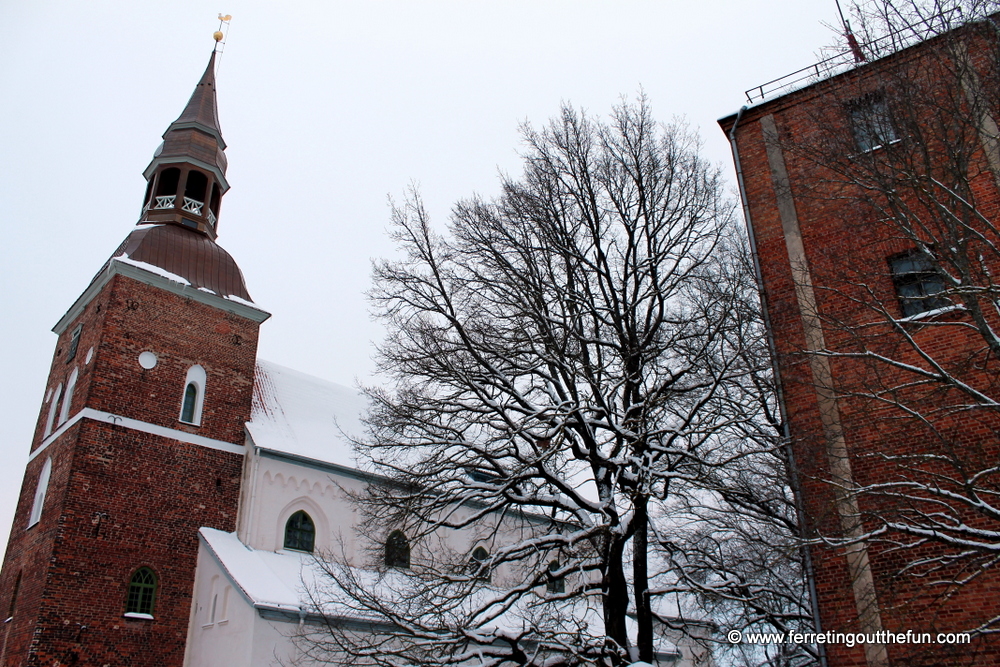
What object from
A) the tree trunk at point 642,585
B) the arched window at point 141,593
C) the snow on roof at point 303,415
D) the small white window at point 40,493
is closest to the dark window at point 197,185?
the snow on roof at point 303,415

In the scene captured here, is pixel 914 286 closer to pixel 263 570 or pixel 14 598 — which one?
pixel 263 570

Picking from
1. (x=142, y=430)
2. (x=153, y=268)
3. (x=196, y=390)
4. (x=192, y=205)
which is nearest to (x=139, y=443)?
(x=142, y=430)

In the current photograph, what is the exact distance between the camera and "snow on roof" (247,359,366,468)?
766 inches

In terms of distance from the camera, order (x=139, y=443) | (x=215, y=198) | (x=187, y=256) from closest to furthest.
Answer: (x=139, y=443) < (x=187, y=256) < (x=215, y=198)

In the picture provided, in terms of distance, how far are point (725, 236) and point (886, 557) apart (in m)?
6.62

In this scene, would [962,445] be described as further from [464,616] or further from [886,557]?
[464,616]

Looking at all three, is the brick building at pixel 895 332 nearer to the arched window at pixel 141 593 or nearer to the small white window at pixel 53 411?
the arched window at pixel 141 593

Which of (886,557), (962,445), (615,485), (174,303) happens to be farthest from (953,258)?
(174,303)

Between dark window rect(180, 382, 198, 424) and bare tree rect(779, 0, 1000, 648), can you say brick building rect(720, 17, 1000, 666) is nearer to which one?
bare tree rect(779, 0, 1000, 648)

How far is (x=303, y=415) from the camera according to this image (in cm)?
2123

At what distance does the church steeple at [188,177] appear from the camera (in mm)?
21156

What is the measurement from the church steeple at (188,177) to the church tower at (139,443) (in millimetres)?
51

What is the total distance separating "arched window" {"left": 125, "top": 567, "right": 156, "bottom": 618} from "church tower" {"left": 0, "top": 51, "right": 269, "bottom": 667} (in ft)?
0.10

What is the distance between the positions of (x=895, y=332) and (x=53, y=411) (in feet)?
64.0
